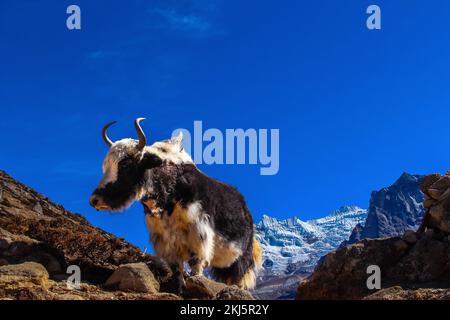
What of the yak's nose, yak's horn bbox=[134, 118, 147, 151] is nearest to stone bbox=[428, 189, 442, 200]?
yak's horn bbox=[134, 118, 147, 151]

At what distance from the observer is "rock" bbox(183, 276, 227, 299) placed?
31.9ft

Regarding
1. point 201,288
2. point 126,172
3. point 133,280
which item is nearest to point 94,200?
point 126,172

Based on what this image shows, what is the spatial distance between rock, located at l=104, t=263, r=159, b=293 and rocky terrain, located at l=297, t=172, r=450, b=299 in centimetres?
261

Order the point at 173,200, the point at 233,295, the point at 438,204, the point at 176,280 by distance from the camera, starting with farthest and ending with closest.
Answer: the point at 173,200
the point at 176,280
the point at 438,204
the point at 233,295

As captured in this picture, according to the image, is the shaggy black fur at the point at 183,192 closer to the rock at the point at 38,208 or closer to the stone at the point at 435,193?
the stone at the point at 435,193

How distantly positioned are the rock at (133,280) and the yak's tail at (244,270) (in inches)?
119

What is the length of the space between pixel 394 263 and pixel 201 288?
331 centimetres

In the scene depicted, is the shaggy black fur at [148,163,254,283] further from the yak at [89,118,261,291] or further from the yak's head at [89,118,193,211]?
the yak's head at [89,118,193,211]

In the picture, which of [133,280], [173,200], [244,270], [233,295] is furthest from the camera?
[244,270]

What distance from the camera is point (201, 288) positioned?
988 cm

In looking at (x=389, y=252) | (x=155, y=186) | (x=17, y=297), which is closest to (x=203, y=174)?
(x=155, y=186)

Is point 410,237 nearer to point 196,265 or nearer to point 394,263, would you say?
point 394,263
